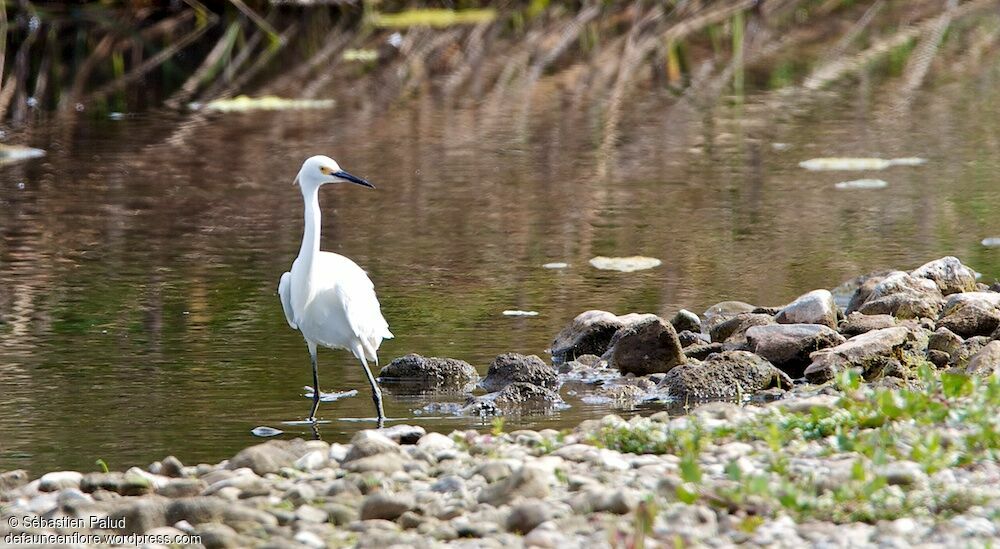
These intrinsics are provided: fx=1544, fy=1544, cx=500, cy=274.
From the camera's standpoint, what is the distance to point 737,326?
7582mm

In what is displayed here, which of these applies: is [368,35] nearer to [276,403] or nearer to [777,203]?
[777,203]

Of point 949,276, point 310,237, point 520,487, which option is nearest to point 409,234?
point 310,237

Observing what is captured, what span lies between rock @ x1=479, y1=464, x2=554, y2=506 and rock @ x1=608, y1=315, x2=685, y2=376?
7.93 feet

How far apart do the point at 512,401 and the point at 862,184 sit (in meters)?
5.40

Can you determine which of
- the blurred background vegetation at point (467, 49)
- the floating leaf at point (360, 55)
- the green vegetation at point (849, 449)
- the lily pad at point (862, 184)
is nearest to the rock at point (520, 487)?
the green vegetation at point (849, 449)

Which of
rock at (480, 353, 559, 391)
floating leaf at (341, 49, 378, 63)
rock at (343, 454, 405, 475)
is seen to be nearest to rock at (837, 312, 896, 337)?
rock at (480, 353, 559, 391)

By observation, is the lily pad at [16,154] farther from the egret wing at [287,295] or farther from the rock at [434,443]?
the rock at [434,443]

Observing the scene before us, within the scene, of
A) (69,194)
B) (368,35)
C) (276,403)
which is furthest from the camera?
(368,35)

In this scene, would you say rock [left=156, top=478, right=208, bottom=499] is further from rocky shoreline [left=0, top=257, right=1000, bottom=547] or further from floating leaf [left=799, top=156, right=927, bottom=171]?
floating leaf [left=799, top=156, right=927, bottom=171]

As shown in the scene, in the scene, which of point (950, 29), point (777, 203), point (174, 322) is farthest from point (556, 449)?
point (950, 29)

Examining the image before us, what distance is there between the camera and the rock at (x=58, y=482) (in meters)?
5.33

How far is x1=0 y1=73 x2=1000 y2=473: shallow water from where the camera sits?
7.15m

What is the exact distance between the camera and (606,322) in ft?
25.0

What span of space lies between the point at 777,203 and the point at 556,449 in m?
5.91
